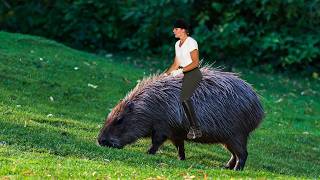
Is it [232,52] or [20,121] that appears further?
[232,52]

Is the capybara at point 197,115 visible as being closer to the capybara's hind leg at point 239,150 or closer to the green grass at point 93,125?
the capybara's hind leg at point 239,150

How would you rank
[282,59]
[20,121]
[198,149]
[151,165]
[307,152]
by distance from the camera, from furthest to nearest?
[282,59]
[307,152]
[198,149]
[20,121]
[151,165]

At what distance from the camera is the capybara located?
996 cm

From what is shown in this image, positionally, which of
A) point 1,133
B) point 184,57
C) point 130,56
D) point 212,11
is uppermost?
point 184,57

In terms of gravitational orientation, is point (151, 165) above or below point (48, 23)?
above


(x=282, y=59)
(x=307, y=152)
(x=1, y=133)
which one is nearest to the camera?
(x=1, y=133)

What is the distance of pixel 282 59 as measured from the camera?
860 inches

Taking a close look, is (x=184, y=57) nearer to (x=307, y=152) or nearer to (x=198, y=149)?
(x=198, y=149)

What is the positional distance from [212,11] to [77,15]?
4291 mm

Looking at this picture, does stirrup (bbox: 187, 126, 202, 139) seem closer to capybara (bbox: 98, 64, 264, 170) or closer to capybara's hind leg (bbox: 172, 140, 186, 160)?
capybara (bbox: 98, 64, 264, 170)

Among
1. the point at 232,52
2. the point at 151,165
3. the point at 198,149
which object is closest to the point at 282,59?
the point at 232,52

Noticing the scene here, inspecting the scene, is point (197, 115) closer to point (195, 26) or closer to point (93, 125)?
point (93, 125)

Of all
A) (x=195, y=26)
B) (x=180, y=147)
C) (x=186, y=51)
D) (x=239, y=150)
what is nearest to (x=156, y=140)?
(x=180, y=147)

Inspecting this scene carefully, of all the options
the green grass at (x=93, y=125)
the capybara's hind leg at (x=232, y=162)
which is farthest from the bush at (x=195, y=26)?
the capybara's hind leg at (x=232, y=162)
